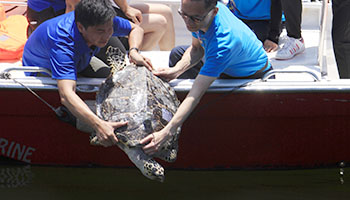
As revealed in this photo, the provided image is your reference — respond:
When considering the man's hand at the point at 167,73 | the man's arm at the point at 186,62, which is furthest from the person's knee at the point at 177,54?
the man's hand at the point at 167,73

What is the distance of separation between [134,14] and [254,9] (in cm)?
95

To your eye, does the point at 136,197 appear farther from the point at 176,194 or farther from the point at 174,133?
the point at 174,133

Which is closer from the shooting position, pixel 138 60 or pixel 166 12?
pixel 138 60

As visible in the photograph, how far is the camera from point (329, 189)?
162 inches

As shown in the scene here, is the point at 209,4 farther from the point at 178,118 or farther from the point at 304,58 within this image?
the point at 304,58

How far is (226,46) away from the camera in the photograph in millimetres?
3232

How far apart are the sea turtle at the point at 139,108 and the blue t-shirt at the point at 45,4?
1.00m

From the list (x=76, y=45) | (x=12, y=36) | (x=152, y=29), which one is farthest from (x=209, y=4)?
(x=12, y=36)

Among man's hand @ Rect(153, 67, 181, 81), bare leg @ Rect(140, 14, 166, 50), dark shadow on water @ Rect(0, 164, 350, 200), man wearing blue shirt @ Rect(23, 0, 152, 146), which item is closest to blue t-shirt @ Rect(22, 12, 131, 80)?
man wearing blue shirt @ Rect(23, 0, 152, 146)

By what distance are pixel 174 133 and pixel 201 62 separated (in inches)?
31.5

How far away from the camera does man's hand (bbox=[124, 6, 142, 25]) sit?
446 cm

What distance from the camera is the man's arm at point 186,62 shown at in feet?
11.9

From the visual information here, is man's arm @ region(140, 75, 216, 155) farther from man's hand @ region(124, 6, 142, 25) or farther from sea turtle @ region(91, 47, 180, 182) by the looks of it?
man's hand @ region(124, 6, 142, 25)

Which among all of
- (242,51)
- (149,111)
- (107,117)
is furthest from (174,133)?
(242,51)
